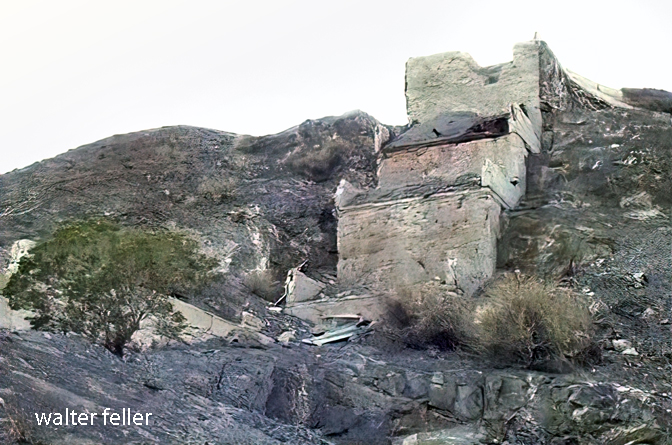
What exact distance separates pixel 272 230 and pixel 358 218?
337 cm

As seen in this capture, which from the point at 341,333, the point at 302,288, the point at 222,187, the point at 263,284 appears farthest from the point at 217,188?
the point at 341,333

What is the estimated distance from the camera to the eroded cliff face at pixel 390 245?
10.7 metres

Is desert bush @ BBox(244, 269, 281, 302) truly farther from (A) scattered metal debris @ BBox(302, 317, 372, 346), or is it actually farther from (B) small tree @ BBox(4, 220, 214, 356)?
(A) scattered metal debris @ BBox(302, 317, 372, 346)

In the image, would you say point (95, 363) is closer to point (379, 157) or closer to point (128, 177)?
point (379, 157)

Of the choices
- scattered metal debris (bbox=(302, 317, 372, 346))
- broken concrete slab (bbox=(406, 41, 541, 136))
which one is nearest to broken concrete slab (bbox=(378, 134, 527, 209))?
broken concrete slab (bbox=(406, 41, 541, 136))

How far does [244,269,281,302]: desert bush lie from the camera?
661 inches

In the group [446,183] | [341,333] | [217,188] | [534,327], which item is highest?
[446,183]

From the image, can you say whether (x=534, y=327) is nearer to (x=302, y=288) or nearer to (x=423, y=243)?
(x=423, y=243)

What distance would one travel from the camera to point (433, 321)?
1336 cm

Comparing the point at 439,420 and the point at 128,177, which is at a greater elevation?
the point at 128,177

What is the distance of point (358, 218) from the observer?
16047mm

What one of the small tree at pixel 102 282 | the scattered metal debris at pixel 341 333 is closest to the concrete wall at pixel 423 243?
the scattered metal debris at pixel 341 333

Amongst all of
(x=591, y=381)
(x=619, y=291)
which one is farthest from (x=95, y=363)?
(x=619, y=291)

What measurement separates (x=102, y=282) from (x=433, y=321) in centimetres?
484
